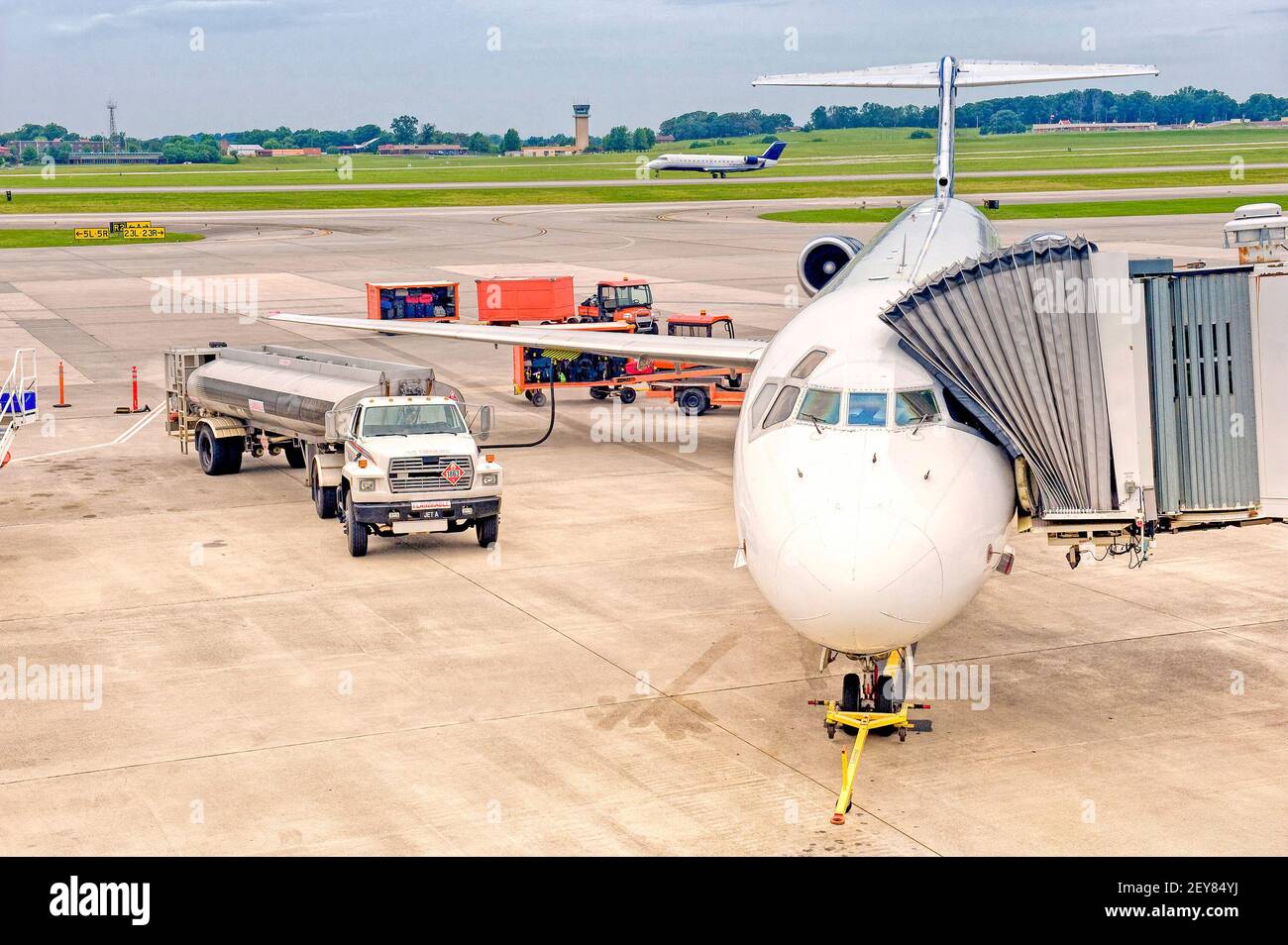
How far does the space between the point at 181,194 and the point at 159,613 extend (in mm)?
135420

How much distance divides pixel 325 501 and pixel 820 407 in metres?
13.6

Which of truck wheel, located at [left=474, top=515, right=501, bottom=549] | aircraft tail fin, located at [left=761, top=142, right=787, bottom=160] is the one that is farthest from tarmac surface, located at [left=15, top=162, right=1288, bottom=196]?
truck wheel, located at [left=474, top=515, right=501, bottom=549]

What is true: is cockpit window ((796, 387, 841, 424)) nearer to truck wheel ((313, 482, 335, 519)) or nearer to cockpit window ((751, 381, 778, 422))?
cockpit window ((751, 381, 778, 422))

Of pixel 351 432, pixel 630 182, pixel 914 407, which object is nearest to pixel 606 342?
pixel 351 432

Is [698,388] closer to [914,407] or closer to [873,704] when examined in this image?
[873,704]

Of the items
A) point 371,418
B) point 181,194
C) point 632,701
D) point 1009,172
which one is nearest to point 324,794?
point 632,701

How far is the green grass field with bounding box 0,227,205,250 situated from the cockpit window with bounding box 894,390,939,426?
84081 millimetres

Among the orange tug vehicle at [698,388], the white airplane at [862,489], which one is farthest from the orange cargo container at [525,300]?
the white airplane at [862,489]

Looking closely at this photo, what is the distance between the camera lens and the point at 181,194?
5792 inches

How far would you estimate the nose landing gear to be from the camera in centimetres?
1554

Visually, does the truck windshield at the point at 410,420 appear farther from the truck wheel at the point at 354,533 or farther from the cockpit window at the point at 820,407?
the cockpit window at the point at 820,407
